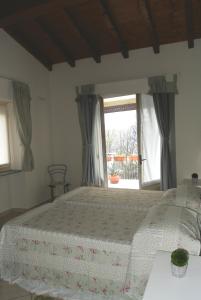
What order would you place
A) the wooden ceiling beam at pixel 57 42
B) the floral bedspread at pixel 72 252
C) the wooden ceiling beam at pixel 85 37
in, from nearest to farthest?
the floral bedspread at pixel 72 252
the wooden ceiling beam at pixel 85 37
the wooden ceiling beam at pixel 57 42

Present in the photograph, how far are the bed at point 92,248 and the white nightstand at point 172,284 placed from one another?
448 millimetres

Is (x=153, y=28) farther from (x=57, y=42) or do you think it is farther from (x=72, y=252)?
(x=72, y=252)

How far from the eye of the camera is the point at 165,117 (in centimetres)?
424

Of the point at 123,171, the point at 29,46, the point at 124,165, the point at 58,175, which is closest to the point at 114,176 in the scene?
the point at 123,171

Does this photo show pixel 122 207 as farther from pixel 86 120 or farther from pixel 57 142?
pixel 57 142

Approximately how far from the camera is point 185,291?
113cm

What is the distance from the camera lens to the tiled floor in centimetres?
212

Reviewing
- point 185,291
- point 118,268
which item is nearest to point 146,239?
point 118,268

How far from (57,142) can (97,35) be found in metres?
2.19

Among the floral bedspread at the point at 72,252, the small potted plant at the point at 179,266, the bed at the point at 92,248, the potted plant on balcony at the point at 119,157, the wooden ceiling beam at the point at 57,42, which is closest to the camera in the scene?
the small potted plant at the point at 179,266

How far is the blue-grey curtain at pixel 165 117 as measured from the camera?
4215mm

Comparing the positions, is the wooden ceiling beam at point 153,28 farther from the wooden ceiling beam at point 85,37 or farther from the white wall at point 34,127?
the white wall at point 34,127

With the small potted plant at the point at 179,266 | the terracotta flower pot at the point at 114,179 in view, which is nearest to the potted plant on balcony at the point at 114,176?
the terracotta flower pot at the point at 114,179

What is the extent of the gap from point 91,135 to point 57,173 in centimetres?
113
